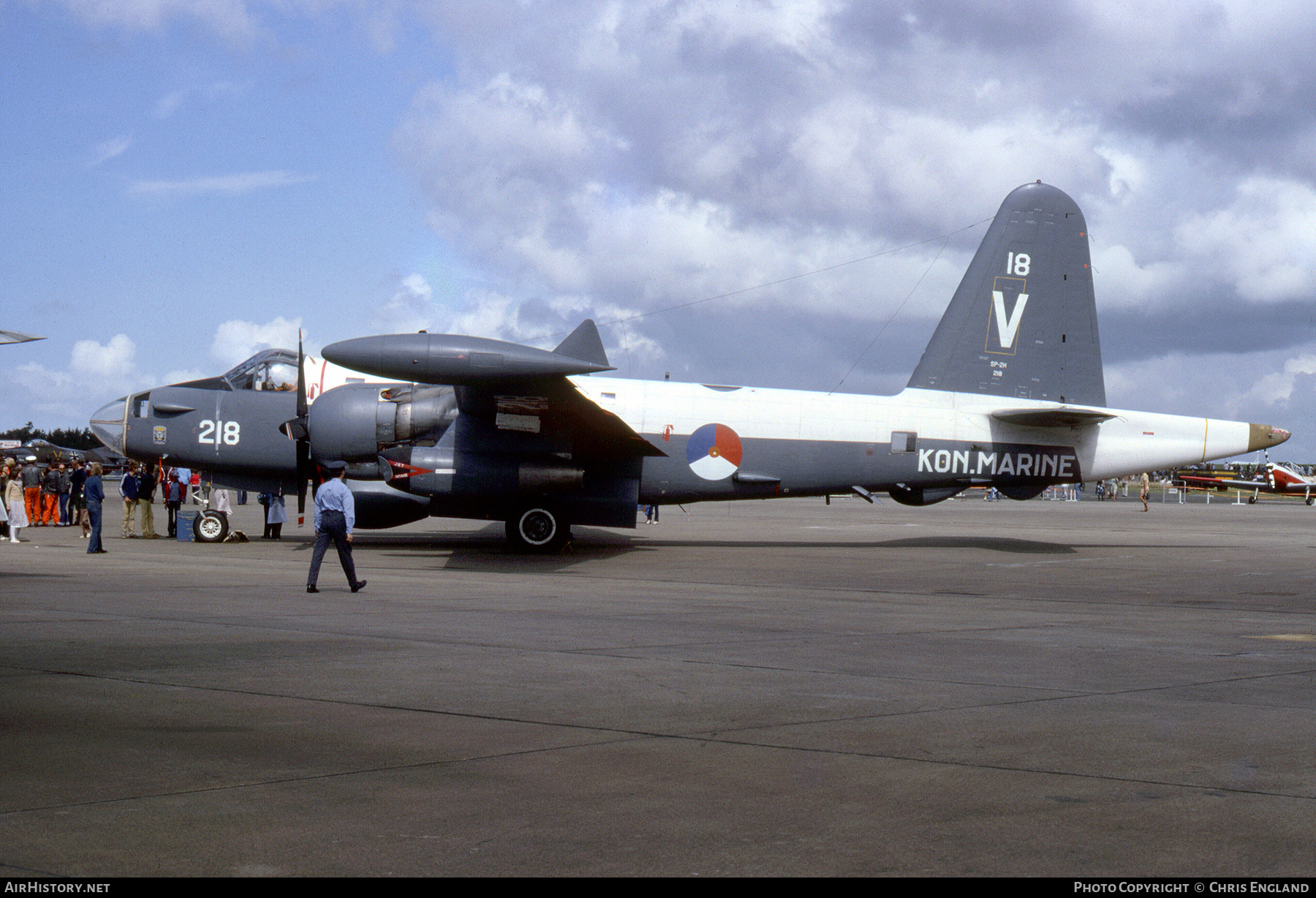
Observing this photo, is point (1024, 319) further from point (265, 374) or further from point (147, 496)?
point (147, 496)

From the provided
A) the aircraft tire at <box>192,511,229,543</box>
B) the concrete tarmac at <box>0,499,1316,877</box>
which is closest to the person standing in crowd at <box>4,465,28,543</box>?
the aircraft tire at <box>192,511,229,543</box>

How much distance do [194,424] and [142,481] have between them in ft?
14.2

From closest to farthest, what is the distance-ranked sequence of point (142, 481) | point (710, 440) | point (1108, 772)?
point (1108, 772)
point (710, 440)
point (142, 481)

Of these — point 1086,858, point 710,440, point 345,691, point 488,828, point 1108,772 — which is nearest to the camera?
point 1086,858

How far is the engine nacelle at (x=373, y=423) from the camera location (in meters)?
21.5

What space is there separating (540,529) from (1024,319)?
11483 mm

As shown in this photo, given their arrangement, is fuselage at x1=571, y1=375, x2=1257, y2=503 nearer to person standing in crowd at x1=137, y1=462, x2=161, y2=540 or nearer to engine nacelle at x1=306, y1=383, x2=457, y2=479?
engine nacelle at x1=306, y1=383, x2=457, y2=479

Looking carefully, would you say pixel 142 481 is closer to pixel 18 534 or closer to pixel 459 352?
pixel 18 534

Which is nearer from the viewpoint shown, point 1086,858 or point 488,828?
point 1086,858

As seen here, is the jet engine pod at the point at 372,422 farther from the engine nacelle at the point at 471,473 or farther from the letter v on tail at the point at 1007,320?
the letter v on tail at the point at 1007,320

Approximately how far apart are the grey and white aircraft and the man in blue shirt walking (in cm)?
494

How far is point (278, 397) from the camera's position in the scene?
76.6ft

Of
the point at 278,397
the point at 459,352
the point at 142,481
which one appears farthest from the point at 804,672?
the point at 142,481

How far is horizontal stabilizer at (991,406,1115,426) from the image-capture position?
2297 centimetres
